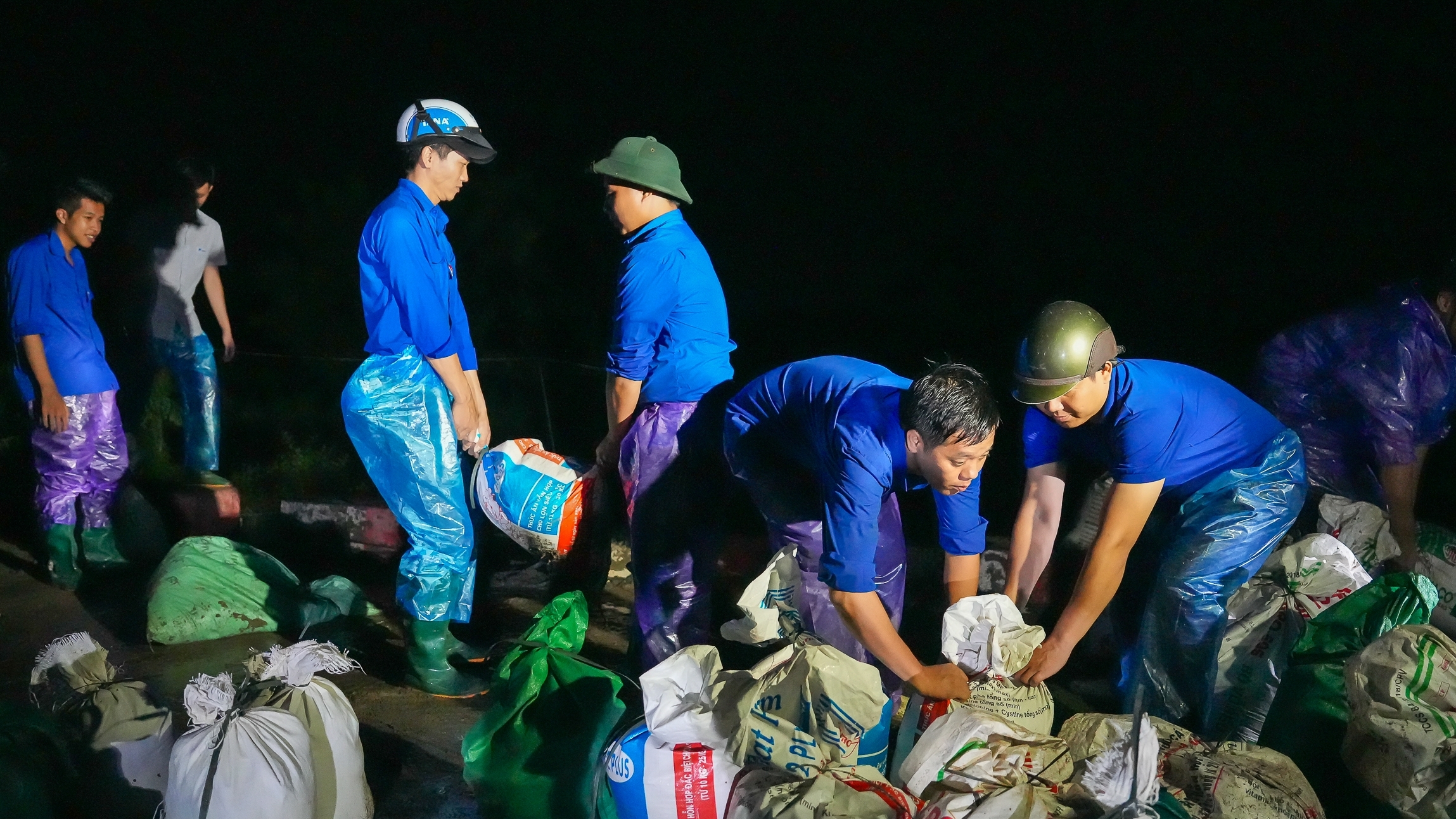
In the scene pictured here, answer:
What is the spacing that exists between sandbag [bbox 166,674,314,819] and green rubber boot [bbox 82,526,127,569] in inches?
103

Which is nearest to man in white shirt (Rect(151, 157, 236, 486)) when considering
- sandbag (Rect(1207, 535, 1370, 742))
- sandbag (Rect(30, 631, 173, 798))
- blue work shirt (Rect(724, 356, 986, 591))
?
sandbag (Rect(30, 631, 173, 798))

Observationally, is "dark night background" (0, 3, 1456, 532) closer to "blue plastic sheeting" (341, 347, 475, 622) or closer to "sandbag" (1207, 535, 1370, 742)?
"sandbag" (1207, 535, 1370, 742)

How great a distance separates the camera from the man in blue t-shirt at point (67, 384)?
173 inches

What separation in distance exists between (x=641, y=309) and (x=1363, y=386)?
2438mm

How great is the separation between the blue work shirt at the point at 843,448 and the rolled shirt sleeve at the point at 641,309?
13.7 inches

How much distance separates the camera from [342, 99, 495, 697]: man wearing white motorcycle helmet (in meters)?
3.29

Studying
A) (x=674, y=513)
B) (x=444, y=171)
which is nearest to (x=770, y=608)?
(x=674, y=513)

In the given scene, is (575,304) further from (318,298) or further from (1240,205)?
(1240,205)

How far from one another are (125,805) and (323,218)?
17.6 feet

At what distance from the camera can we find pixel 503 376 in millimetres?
6316

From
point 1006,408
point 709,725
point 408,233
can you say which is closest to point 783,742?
point 709,725

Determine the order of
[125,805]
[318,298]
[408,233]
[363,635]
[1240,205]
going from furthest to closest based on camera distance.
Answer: [318,298] → [1240,205] → [363,635] → [408,233] → [125,805]

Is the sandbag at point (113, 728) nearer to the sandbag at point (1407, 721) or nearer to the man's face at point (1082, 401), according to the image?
the man's face at point (1082, 401)

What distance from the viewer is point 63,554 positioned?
4.52m
